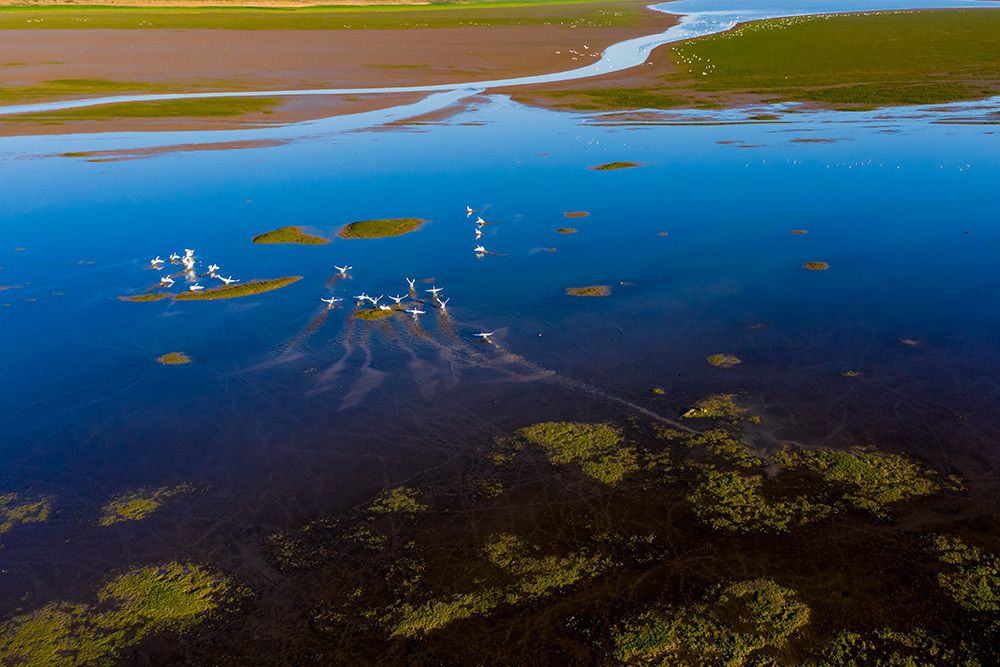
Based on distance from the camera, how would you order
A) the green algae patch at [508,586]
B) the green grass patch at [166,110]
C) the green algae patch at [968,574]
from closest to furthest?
the green algae patch at [968,574]
the green algae patch at [508,586]
the green grass patch at [166,110]

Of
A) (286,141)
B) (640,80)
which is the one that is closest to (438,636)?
(286,141)

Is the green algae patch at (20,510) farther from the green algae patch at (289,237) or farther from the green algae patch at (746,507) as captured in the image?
the green algae patch at (289,237)

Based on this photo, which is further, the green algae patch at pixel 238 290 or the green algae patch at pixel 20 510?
the green algae patch at pixel 238 290

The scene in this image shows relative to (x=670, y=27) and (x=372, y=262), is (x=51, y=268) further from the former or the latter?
(x=670, y=27)

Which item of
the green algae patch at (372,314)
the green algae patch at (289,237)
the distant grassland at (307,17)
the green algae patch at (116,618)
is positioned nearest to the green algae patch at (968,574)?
the green algae patch at (116,618)

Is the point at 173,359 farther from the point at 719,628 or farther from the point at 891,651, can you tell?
the point at 891,651

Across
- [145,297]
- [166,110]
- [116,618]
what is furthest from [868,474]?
[166,110]
